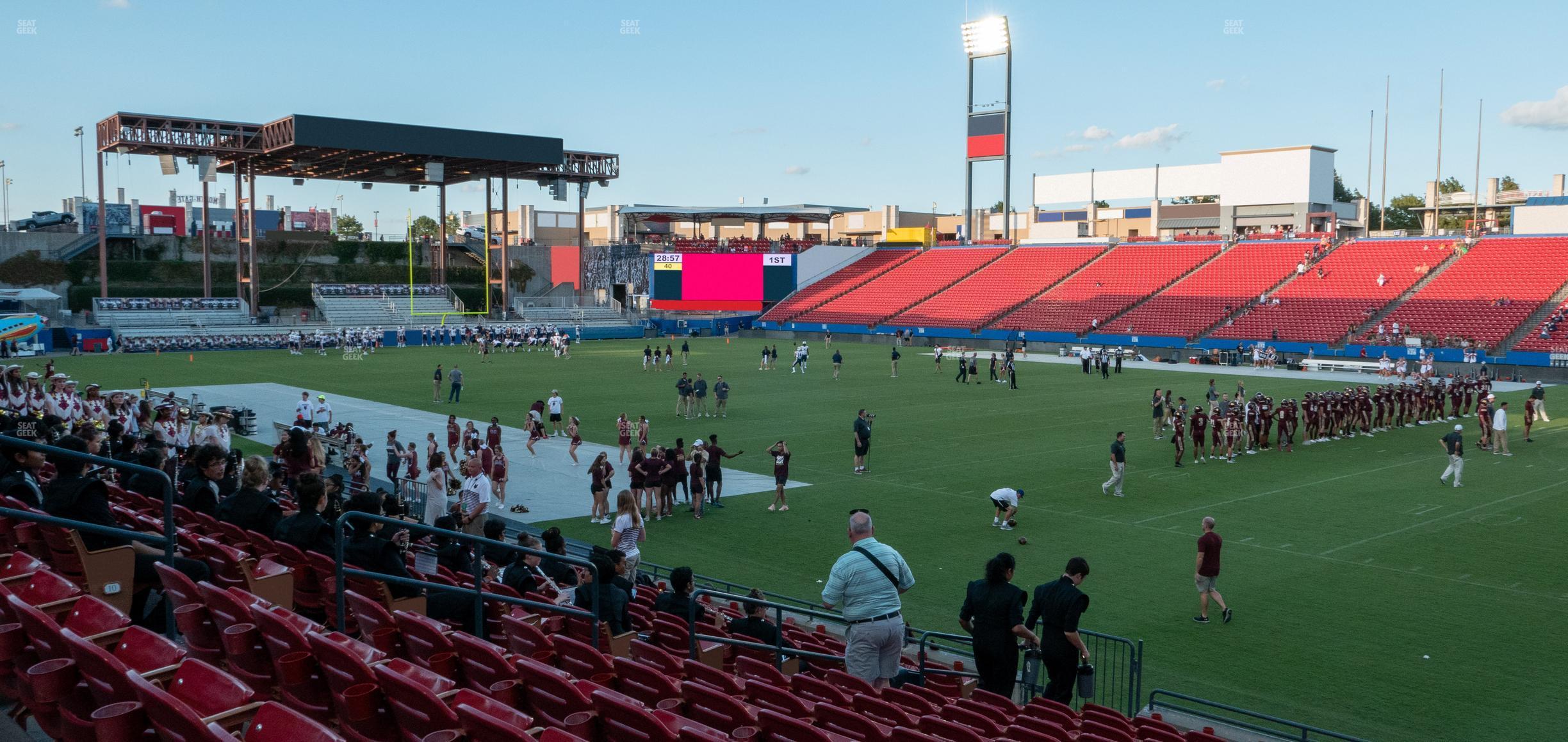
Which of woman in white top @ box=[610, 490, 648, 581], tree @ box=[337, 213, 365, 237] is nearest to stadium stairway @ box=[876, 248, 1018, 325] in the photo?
woman in white top @ box=[610, 490, 648, 581]

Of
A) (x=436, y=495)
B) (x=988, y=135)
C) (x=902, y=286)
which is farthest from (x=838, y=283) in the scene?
(x=436, y=495)

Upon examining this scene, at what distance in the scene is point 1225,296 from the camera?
200ft

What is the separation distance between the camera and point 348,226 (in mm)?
147000

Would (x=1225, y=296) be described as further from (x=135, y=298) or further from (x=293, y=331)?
(x=135, y=298)

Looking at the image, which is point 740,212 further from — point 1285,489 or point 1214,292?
point 1285,489

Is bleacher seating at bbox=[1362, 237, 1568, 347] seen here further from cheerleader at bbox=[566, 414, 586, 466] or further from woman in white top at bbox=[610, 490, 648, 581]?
woman in white top at bbox=[610, 490, 648, 581]

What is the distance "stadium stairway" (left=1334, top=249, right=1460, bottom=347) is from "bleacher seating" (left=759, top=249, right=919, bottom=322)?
1369 inches

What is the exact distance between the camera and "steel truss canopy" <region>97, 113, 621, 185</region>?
56.7m

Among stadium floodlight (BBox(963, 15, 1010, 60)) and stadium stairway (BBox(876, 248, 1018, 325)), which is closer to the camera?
stadium stairway (BBox(876, 248, 1018, 325))

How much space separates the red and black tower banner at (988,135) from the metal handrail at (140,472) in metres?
75.4

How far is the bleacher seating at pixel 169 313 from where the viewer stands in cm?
5922

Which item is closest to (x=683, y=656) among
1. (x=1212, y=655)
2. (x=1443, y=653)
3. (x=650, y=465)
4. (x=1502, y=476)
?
(x=1212, y=655)

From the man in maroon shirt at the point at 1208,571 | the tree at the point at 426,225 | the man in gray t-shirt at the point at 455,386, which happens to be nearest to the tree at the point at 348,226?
the tree at the point at 426,225

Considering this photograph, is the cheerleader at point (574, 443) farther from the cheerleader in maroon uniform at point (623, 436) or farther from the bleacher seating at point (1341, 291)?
the bleacher seating at point (1341, 291)
